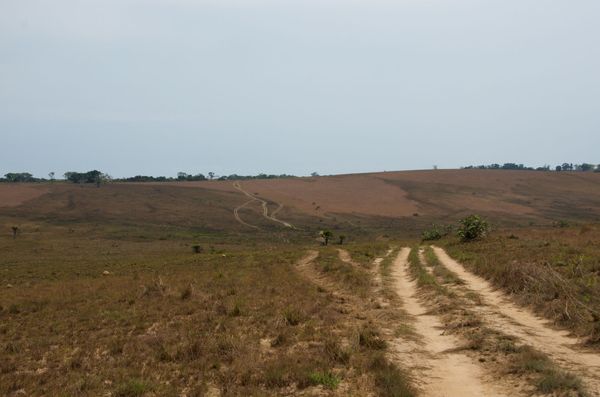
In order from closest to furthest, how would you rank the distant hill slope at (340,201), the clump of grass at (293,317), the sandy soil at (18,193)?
the clump of grass at (293,317), the distant hill slope at (340,201), the sandy soil at (18,193)

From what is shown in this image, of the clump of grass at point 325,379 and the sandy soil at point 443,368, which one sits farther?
the clump of grass at point 325,379

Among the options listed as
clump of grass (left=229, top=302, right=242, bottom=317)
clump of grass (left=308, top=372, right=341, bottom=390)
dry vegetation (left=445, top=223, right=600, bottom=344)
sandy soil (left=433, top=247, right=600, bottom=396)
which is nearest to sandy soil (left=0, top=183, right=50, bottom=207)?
clump of grass (left=229, top=302, right=242, bottom=317)

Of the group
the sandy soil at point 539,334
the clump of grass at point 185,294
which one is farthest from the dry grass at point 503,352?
the clump of grass at point 185,294

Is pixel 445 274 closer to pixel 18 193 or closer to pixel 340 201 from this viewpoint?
pixel 340 201

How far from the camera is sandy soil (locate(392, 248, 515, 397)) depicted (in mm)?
8406

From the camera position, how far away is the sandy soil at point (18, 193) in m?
109

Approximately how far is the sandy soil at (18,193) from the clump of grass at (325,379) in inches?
4550

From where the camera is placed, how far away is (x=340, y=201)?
422ft

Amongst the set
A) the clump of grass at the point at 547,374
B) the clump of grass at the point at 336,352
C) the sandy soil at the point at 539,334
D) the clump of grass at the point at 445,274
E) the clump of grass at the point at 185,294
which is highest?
the clump of grass at the point at 547,374

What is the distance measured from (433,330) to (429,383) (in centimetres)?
453

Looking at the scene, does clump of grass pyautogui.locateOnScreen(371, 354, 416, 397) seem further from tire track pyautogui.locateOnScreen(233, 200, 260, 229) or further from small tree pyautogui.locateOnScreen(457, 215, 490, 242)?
tire track pyautogui.locateOnScreen(233, 200, 260, 229)

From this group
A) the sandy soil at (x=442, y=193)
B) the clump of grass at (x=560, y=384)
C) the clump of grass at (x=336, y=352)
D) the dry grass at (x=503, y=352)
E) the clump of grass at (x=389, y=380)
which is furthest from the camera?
the sandy soil at (x=442, y=193)

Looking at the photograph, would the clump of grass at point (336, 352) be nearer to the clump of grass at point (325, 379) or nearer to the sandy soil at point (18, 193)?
the clump of grass at point (325, 379)

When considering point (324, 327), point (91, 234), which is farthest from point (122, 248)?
point (324, 327)
